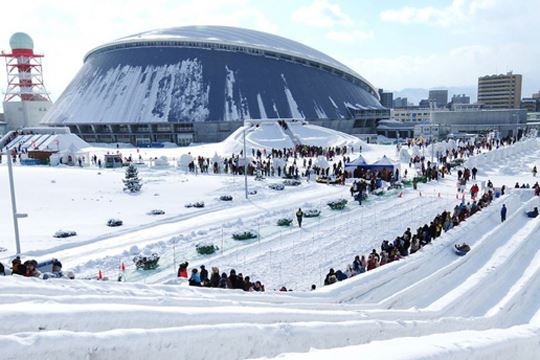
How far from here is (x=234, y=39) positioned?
64.3 m

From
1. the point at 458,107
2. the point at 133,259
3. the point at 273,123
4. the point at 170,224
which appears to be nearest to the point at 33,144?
the point at 273,123

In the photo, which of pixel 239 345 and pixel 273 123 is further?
pixel 273 123

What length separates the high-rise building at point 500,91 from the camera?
129500 mm

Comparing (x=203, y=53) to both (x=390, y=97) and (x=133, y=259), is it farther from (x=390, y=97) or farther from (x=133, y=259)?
(x=390, y=97)

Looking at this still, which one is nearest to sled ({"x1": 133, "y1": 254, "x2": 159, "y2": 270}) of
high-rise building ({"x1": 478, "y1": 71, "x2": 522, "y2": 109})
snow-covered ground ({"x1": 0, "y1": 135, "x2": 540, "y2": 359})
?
snow-covered ground ({"x1": 0, "y1": 135, "x2": 540, "y2": 359})

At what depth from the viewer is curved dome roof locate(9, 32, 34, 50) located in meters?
70.1

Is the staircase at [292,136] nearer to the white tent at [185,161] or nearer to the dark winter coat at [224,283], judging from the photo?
the white tent at [185,161]

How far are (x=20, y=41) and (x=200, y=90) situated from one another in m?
32.5

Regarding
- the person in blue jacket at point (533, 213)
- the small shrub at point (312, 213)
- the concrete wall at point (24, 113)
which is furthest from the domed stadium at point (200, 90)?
the person in blue jacket at point (533, 213)

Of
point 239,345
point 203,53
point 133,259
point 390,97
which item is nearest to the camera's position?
point 239,345

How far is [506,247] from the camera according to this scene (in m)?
14.3

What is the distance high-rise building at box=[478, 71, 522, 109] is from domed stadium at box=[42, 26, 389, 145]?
78.5 metres

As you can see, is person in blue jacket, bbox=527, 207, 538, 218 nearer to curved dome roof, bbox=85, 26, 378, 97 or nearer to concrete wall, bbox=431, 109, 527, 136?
concrete wall, bbox=431, 109, 527, 136

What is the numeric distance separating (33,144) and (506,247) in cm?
4352
